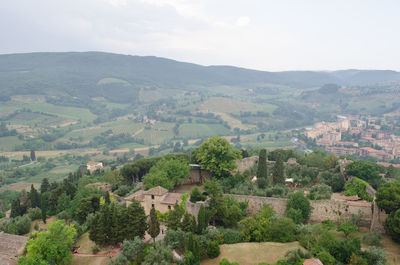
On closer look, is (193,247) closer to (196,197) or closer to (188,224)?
(188,224)

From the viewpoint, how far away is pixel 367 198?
87.8ft

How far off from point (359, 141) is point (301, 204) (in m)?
121

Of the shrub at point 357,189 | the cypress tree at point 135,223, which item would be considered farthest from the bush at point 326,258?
the cypress tree at point 135,223

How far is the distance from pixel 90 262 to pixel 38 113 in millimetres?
178559

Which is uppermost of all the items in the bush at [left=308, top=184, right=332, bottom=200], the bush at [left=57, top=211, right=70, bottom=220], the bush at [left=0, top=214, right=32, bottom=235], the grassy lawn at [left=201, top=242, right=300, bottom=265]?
the bush at [left=308, top=184, right=332, bottom=200]

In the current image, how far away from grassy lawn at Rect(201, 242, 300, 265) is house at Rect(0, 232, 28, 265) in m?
16.1

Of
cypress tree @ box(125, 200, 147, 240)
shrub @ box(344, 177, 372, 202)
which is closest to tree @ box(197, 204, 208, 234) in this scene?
cypress tree @ box(125, 200, 147, 240)

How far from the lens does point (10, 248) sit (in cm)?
2623

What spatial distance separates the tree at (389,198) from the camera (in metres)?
21.3

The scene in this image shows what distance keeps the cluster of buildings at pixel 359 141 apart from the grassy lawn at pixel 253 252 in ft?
312

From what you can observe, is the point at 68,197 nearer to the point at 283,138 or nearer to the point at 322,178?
the point at 322,178

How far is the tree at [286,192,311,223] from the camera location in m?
25.3

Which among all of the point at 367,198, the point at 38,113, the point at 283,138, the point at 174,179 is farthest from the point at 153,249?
the point at 38,113

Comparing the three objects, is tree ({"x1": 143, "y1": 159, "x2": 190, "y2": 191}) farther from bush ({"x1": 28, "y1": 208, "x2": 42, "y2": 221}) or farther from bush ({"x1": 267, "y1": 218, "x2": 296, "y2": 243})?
bush ({"x1": 28, "y1": 208, "x2": 42, "y2": 221})
